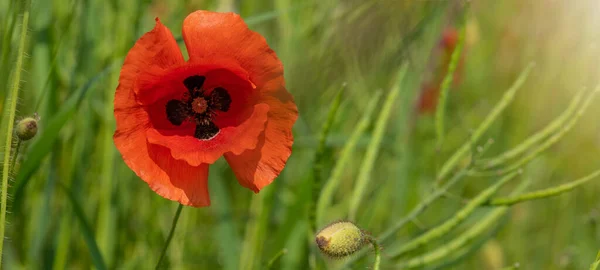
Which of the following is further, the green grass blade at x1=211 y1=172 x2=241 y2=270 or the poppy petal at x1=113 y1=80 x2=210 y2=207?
the green grass blade at x1=211 y1=172 x2=241 y2=270

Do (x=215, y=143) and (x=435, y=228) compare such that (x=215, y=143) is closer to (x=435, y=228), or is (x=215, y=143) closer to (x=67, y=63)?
(x=435, y=228)

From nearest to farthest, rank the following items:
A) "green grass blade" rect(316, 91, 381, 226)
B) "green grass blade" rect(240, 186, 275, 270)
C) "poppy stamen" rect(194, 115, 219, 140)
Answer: "poppy stamen" rect(194, 115, 219, 140) → "green grass blade" rect(316, 91, 381, 226) → "green grass blade" rect(240, 186, 275, 270)

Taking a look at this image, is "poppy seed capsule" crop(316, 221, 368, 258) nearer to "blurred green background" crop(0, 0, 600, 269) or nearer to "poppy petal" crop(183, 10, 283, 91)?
"poppy petal" crop(183, 10, 283, 91)

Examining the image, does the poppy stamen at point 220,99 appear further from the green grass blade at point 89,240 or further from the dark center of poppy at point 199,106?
the green grass blade at point 89,240

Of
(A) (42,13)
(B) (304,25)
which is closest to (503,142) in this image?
(B) (304,25)

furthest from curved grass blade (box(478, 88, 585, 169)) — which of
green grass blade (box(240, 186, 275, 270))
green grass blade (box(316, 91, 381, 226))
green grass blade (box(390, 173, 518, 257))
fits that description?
green grass blade (box(240, 186, 275, 270))
